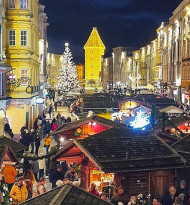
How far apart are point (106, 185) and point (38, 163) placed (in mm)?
4287

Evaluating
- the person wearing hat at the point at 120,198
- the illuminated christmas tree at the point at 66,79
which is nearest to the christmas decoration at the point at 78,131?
the person wearing hat at the point at 120,198

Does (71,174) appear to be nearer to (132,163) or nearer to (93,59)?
(132,163)

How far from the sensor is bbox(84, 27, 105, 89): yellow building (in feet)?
447

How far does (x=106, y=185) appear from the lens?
16.8 meters

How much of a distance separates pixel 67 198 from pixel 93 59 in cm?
12837

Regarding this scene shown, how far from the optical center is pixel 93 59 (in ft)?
447

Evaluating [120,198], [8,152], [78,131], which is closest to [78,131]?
[78,131]

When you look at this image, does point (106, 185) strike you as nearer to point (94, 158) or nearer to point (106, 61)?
point (94, 158)

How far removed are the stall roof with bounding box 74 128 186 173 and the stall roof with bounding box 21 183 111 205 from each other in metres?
5.35

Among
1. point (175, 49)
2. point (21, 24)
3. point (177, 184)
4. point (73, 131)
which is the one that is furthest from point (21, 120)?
point (175, 49)

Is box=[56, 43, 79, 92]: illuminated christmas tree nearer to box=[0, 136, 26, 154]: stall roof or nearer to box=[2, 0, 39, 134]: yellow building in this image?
box=[2, 0, 39, 134]: yellow building

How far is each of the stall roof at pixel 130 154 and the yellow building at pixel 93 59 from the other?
4665 inches

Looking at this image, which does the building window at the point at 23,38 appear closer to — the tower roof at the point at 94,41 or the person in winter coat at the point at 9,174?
the person in winter coat at the point at 9,174

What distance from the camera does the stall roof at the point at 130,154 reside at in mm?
15305
